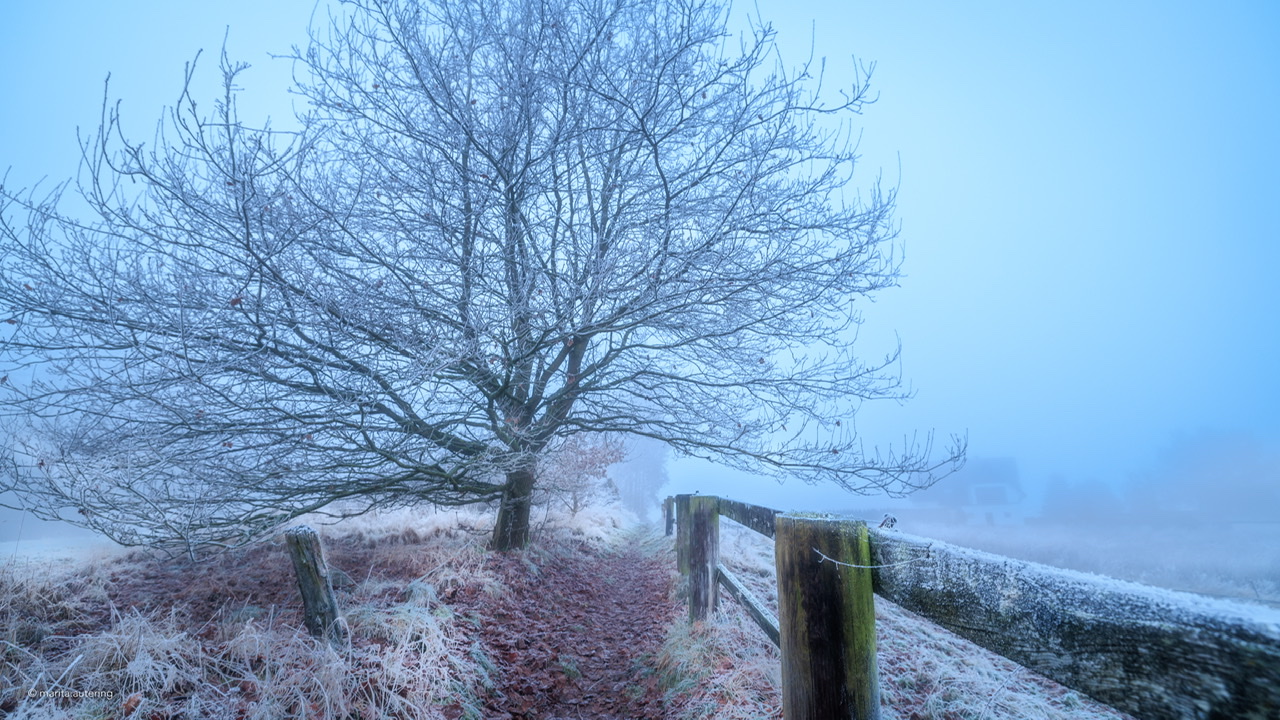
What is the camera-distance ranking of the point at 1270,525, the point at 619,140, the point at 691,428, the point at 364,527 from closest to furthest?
the point at 619,140 < the point at 691,428 < the point at 364,527 < the point at 1270,525

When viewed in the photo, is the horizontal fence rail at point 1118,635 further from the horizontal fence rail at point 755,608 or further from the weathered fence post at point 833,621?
the horizontal fence rail at point 755,608

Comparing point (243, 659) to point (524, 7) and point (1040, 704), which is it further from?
point (524, 7)

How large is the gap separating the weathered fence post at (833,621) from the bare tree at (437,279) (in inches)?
139

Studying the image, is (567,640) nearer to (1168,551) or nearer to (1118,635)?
(1118,635)

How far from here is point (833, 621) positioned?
2.15 m

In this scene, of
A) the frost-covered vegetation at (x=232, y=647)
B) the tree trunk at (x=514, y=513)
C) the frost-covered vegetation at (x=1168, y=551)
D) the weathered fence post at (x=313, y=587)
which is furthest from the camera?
the frost-covered vegetation at (x=1168, y=551)

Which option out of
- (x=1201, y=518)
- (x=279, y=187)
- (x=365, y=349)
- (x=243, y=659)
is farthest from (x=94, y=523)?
(x=1201, y=518)

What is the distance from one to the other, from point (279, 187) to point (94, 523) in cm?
309

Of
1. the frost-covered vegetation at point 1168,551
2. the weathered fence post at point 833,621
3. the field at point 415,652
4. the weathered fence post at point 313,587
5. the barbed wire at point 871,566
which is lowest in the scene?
the frost-covered vegetation at point 1168,551

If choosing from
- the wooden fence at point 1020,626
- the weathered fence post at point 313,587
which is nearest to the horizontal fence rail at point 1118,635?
the wooden fence at point 1020,626

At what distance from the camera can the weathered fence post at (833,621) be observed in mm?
2080

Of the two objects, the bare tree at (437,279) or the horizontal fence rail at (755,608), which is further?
the bare tree at (437,279)

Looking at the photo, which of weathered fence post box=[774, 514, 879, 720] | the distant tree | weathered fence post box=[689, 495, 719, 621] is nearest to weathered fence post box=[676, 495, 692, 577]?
weathered fence post box=[689, 495, 719, 621]

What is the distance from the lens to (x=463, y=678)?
14.2 ft
